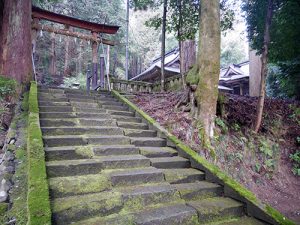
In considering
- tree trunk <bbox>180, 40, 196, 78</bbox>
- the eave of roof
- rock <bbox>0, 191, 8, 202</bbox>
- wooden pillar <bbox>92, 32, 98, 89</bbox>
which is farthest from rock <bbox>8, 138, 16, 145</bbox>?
tree trunk <bbox>180, 40, 196, 78</bbox>

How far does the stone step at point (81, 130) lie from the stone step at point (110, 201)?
1770mm

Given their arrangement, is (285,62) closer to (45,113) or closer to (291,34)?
(291,34)

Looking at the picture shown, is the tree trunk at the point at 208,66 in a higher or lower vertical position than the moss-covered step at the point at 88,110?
higher

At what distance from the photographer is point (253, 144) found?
6.55 m

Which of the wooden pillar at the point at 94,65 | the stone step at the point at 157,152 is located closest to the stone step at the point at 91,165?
the stone step at the point at 157,152

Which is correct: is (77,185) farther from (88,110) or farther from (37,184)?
(88,110)

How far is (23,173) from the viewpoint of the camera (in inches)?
121

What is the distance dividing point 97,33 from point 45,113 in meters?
6.31

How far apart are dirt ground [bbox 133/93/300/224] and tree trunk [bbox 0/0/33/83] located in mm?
3529

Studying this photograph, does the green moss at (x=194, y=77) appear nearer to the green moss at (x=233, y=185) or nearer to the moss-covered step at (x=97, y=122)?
the green moss at (x=233, y=185)

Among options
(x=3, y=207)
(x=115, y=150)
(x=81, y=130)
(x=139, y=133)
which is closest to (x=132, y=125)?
(x=139, y=133)

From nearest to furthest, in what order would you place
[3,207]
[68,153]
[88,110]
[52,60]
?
[3,207]
[68,153]
[88,110]
[52,60]

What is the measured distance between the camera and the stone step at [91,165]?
3.25 metres

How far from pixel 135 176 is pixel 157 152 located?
1076mm
